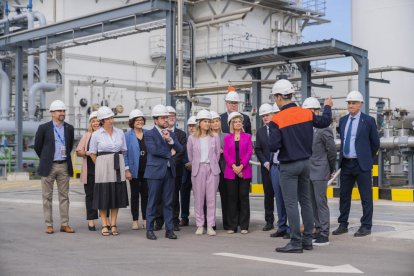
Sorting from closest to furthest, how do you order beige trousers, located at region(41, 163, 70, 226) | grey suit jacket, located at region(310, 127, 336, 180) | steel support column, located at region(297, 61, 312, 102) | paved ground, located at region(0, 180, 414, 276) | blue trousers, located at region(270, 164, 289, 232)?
paved ground, located at region(0, 180, 414, 276)
grey suit jacket, located at region(310, 127, 336, 180)
blue trousers, located at region(270, 164, 289, 232)
beige trousers, located at region(41, 163, 70, 226)
steel support column, located at region(297, 61, 312, 102)

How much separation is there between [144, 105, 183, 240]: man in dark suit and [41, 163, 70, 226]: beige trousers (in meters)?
1.38

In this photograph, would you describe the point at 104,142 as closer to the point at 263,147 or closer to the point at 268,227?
the point at 263,147

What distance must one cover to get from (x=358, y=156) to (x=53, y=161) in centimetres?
442

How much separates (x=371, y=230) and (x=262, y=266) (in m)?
3.28

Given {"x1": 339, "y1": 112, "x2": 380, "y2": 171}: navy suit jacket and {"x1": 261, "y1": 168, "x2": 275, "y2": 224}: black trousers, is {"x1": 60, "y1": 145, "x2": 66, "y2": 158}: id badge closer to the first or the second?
{"x1": 261, "y1": 168, "x2": 275, "y2": 224}: black trousers

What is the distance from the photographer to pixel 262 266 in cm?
629

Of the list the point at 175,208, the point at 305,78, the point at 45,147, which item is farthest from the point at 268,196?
the point at 305,78

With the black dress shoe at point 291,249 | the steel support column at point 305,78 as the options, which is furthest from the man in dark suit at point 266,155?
the steel support column at point 305,78

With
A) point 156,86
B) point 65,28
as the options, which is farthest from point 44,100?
point 65,28

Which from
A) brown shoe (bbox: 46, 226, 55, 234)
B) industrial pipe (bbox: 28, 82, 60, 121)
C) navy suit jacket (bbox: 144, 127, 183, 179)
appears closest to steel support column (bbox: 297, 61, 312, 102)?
navy suit jacket (bbox: 144, 127, 183, 179)

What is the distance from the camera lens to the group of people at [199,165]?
28.1 feet

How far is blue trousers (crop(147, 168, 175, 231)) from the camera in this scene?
856 cm

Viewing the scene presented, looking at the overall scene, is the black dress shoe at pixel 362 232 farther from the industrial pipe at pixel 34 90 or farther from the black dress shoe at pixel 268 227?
the industrial pipe at pixel 34 90

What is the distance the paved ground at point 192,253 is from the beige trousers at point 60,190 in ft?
1.01
